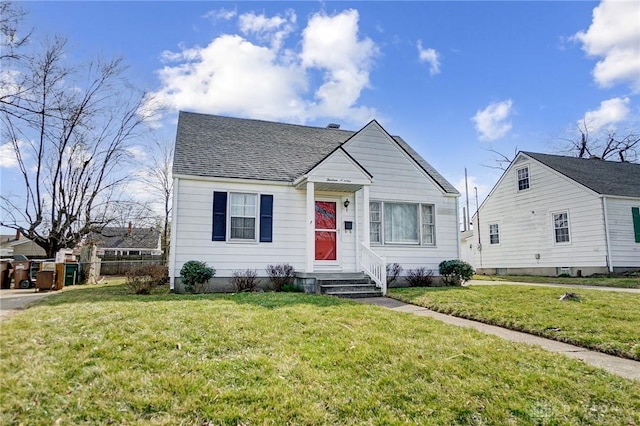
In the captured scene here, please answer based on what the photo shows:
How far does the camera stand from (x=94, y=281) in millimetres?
16016

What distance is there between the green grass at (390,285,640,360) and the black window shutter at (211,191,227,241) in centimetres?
538

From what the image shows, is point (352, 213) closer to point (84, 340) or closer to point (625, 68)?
point (84, 340)

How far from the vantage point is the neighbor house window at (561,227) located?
59.7 ft

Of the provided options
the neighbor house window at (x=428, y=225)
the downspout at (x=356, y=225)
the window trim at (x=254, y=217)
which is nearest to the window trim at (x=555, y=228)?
the neighbor house window at (x=428, y=225)

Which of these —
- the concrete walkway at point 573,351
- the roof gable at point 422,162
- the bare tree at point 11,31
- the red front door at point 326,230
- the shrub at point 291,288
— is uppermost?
the bare tree at point 11,31

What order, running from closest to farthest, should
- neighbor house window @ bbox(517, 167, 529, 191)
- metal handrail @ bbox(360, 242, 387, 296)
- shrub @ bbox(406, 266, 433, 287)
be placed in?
metal handrail @ bbox(360, 242, 387, 296) < shrub @ bbox(406, 266, 433, 287) < neighbor house window @ bbox(517, 167, 529, 191)

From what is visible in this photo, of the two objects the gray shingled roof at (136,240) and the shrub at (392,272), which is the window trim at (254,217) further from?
the gray shingled roof at (136,240)

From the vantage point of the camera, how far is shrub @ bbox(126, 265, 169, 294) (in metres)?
10.3

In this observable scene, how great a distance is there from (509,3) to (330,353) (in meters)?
12.2

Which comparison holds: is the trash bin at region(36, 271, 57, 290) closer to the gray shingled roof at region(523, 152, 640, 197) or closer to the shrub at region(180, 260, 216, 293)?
the shrub at region(180, 260, 216, 293)

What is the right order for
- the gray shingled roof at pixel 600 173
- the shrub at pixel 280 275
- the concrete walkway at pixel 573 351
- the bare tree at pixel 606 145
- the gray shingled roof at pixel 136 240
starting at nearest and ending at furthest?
the concrete walkway at pixel 573 351 < the shrub at pixel 280 275 < the gray shingled roof at pixel 600 173 < the bare tree at pixel 606 145 < the gray shingled roof at pixel 136 240

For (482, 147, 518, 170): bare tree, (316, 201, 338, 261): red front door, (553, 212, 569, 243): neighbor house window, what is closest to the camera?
(316, 201, 338, 261): red front door

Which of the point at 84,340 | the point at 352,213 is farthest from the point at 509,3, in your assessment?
the point at 84,340

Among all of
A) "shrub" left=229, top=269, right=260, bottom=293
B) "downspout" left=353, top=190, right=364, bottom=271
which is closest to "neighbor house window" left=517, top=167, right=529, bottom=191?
"downspout" left=353, top=190, right=364, bottom=271
